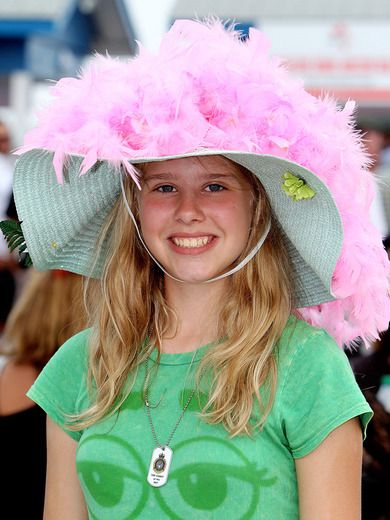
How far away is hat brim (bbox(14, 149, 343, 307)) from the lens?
2.03 meters

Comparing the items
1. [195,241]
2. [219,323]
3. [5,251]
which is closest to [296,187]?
[195,241]

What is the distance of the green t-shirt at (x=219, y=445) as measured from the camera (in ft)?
6.34

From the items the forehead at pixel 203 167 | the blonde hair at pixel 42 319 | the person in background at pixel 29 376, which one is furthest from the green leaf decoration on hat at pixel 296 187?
the blonde hair at pixel 42 319

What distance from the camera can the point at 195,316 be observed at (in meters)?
2.25

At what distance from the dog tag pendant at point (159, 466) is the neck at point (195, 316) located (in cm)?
27

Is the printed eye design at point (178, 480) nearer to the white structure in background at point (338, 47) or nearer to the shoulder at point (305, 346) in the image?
the shoulder at point (305, 346)

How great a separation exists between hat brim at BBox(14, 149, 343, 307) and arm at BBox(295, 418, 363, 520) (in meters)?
0.35

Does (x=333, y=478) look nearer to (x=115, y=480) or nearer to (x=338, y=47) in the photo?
(x=115, y=480)

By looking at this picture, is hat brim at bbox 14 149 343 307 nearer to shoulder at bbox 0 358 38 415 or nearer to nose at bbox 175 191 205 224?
nose at bbox 175 191 205 224

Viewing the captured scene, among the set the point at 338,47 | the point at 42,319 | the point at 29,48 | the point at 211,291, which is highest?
the point at 338,47

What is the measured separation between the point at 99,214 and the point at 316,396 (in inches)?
31.8

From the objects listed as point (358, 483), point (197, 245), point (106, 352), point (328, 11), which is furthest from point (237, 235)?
point (328, 11)

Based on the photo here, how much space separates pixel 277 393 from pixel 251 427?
0.09 metres

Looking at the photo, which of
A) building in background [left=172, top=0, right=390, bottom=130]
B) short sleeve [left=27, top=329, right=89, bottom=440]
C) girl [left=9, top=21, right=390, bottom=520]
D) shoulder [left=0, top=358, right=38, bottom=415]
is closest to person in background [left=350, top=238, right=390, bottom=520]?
girl [left=9, top=21, right=390, bottom=520]
